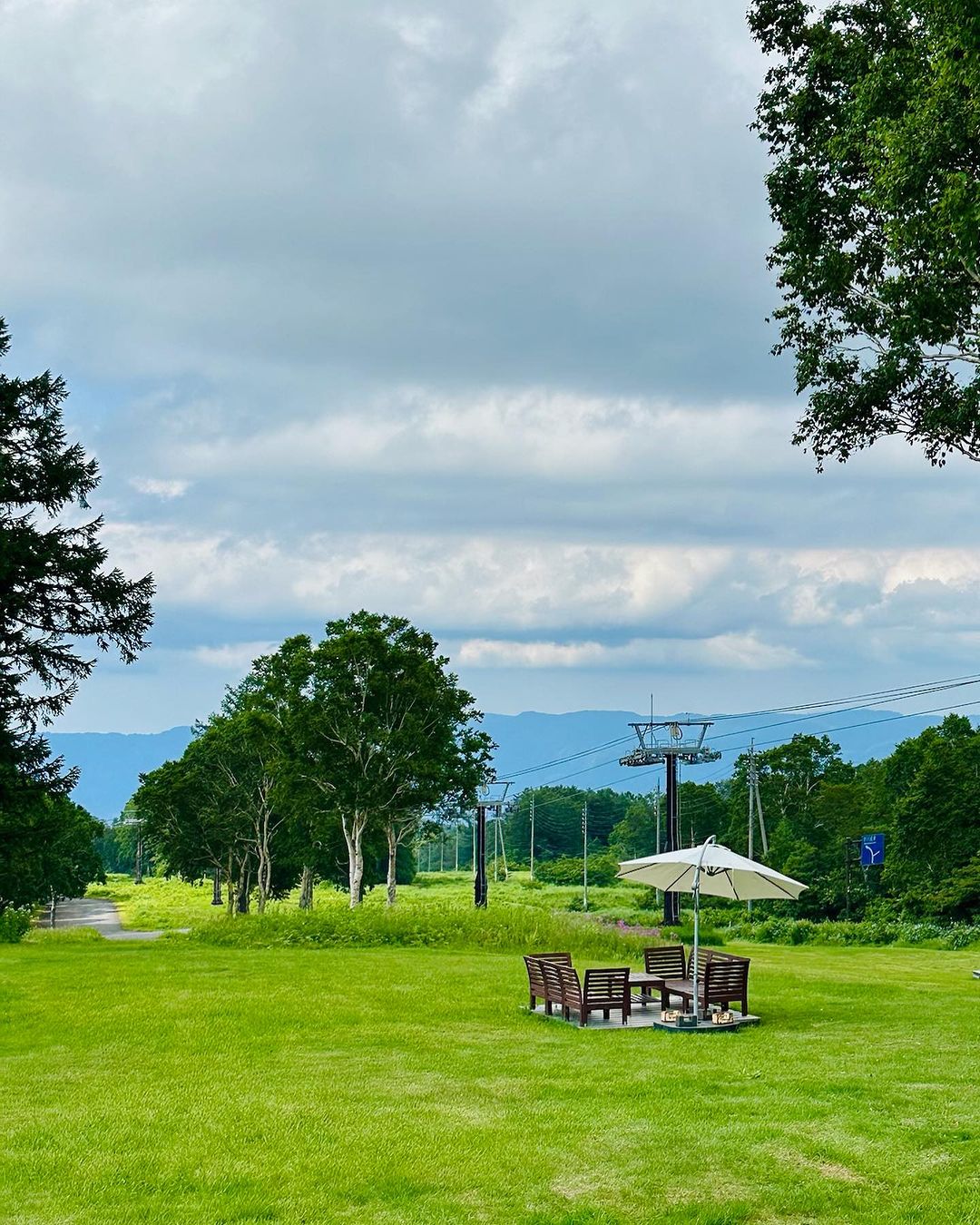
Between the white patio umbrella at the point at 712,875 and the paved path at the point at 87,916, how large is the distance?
4650 centimetres

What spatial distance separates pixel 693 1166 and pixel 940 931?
39.6m

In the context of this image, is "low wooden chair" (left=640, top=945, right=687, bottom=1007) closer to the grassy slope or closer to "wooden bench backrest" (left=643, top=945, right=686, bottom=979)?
"wooden bench backrest" (left=643, top=945, right=686, bottom=979)

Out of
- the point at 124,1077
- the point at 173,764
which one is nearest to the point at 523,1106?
the point at 124,1077

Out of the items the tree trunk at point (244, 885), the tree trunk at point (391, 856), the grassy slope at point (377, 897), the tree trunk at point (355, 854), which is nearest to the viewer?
the tree trunk at point (355, 854)

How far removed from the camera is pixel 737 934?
44.9 metres

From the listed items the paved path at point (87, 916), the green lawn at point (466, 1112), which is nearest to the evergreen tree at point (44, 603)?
the green lawn at point (466, 1112)

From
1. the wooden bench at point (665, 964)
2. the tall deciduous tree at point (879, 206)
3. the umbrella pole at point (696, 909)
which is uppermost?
the tall deciduous tree at point (879, 206)

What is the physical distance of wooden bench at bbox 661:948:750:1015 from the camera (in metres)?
17.5

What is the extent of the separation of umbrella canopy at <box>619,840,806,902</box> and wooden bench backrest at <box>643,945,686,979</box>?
2.11 m

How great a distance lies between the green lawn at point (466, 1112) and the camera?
27.1ft

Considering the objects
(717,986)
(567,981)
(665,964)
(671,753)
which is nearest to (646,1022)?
(717,986)

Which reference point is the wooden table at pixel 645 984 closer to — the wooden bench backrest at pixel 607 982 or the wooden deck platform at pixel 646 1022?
the wooden deck platform at pixel 646 1022

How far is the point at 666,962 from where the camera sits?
20859 mm

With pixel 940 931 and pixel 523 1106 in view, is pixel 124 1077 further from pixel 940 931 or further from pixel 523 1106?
pixel 940 931
